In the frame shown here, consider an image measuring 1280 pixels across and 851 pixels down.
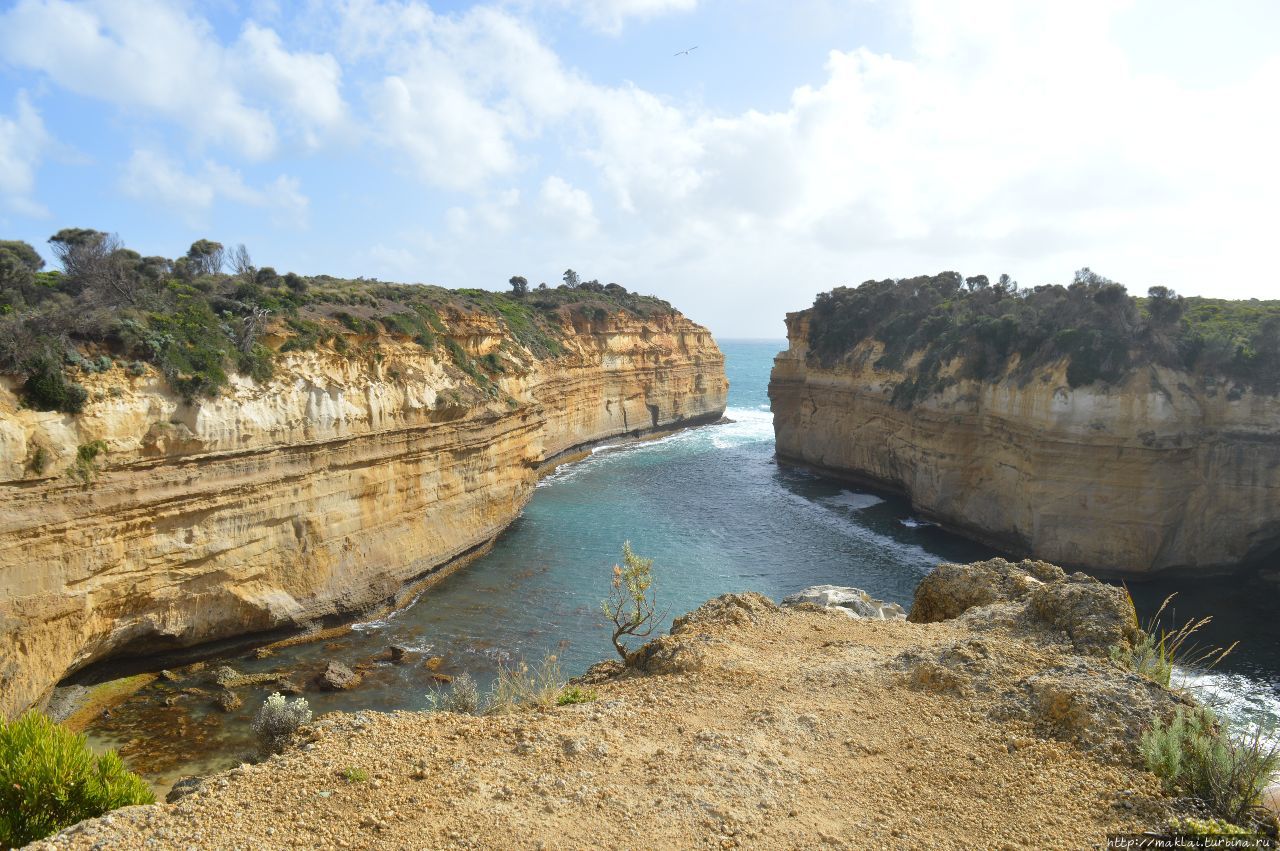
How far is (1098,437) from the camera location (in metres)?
24.5

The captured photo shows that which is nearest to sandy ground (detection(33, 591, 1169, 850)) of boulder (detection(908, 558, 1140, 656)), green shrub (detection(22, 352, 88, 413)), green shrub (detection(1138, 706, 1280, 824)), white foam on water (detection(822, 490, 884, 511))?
green shrub (detection(1138, 706, 1280, 824))

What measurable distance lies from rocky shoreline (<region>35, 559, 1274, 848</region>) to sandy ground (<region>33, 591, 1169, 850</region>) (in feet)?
0.08

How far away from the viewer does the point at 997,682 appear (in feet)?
29.8

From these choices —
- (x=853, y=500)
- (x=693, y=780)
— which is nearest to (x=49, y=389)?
(x=693, y=780)

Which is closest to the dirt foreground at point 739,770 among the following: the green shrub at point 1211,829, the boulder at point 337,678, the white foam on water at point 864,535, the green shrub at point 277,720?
the green shrub at point 1211,829

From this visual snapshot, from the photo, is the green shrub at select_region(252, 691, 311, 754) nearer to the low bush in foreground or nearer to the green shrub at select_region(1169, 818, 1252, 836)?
the low bush in foreground

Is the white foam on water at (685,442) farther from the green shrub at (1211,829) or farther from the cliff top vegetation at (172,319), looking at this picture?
the green shrub at (1211,829)

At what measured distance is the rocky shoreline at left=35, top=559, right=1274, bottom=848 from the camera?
21.2 ft

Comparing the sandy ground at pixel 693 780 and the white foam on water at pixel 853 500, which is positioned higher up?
the sandy ground at pixel 693 780

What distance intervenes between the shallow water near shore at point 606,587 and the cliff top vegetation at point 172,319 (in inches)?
270

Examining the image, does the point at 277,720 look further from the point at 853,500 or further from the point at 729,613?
the point at 853,500

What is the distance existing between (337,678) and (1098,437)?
2436 centimetres

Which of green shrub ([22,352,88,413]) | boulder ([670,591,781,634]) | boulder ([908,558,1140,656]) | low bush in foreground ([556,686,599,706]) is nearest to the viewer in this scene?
low bush in foreground ([556,686,599,706])

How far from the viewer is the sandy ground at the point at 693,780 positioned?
21.0 feet
